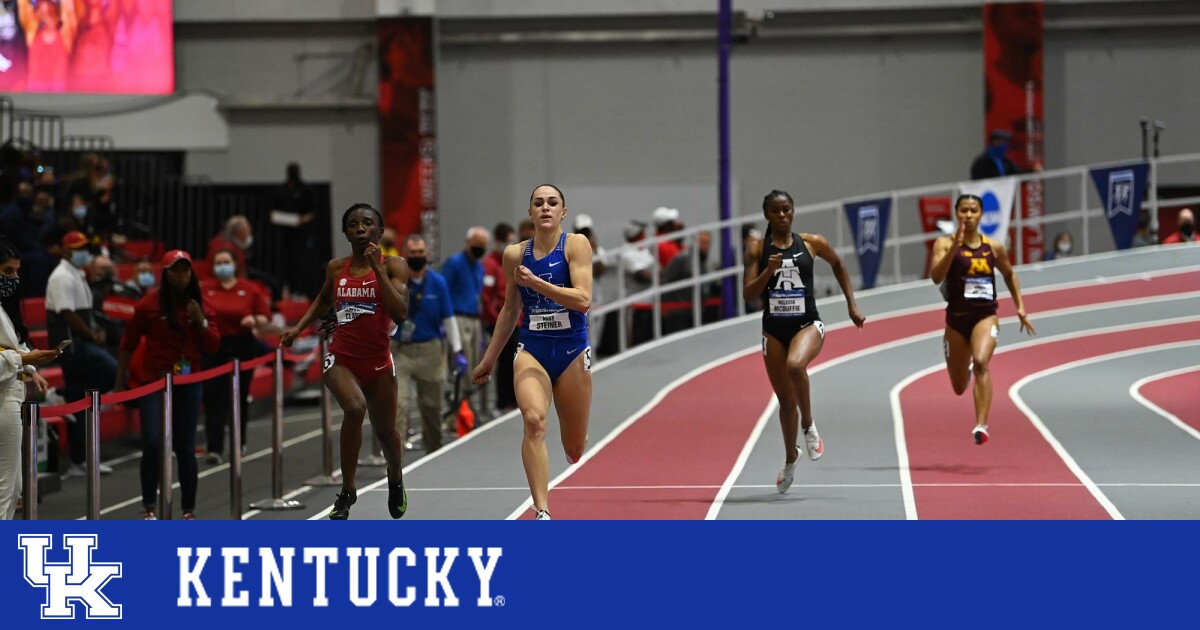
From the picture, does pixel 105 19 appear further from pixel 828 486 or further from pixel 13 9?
pixel 828 486

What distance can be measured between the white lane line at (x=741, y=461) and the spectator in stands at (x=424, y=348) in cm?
262

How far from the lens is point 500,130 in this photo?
30.7 metres

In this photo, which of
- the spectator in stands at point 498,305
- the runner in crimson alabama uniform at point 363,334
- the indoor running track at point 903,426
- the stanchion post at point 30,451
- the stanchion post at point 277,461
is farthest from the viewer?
the spectator in stands at point 498,305

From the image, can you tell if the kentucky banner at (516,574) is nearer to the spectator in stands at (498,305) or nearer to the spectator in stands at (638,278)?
the spectator in stands at (498,305)

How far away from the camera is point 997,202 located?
22.3 m

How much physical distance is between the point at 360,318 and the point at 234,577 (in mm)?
3743

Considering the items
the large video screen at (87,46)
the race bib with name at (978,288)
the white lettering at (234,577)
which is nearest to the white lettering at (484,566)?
the white lettering at (234,577)

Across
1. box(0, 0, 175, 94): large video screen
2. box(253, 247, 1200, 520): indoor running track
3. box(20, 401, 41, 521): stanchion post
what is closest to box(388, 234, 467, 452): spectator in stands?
box(253, 247, 1200, 520): indoor running track

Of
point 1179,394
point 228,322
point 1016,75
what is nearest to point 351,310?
point 228,322

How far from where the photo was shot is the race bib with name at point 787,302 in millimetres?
11125

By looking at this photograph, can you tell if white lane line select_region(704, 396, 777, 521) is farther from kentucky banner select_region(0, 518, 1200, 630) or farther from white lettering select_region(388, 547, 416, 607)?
white lettering select_region(388, 547, 416, 607)

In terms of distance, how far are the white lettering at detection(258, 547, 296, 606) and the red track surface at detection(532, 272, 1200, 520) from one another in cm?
497

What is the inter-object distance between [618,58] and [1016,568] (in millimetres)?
25167

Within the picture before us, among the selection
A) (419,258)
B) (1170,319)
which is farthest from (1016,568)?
(1170,319)
